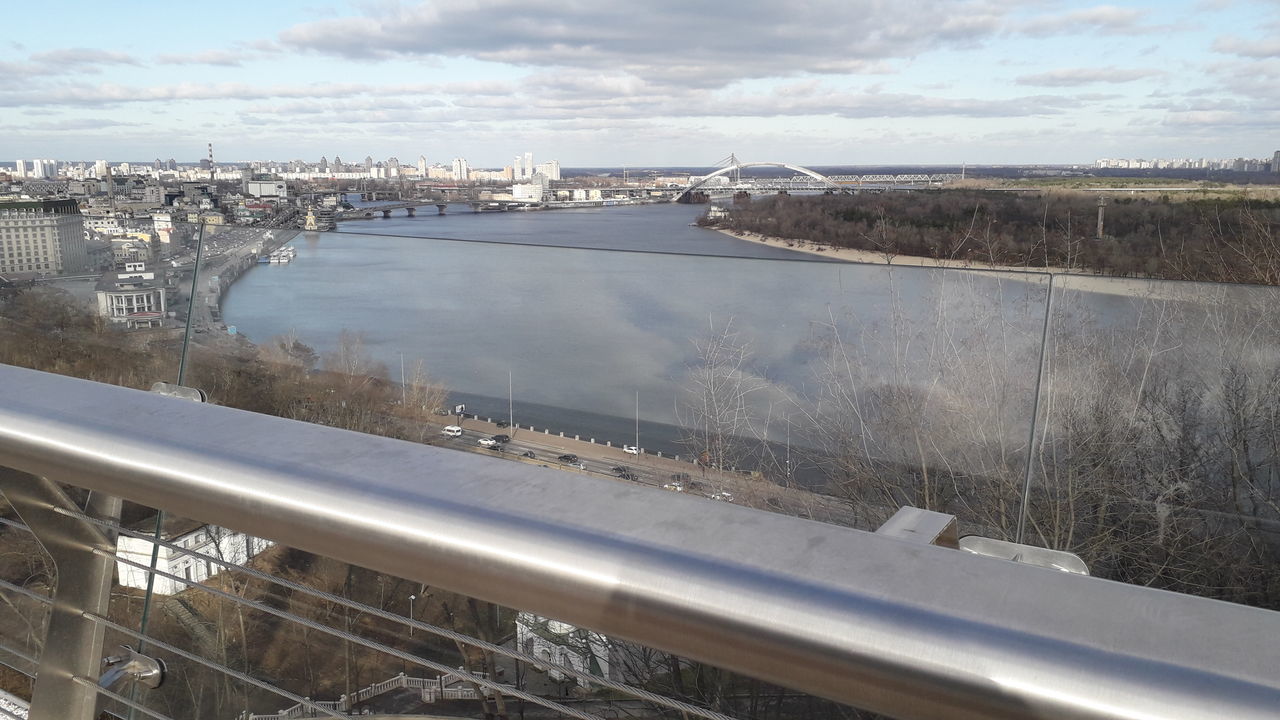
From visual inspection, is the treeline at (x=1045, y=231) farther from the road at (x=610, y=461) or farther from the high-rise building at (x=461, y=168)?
the high-rise building at (x=461, y=168)

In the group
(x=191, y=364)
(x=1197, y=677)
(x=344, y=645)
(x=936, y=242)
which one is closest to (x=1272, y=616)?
(x=1197, y=677)

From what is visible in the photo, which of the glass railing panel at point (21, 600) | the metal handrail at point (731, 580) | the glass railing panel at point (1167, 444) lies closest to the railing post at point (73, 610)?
the glass railing panel at point (21, 600)

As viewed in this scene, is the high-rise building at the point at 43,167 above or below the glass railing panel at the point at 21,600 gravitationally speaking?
above

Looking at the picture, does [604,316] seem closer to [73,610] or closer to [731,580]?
[73,610]

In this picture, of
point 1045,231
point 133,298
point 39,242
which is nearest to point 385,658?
point 133,298

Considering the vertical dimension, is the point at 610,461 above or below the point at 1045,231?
below

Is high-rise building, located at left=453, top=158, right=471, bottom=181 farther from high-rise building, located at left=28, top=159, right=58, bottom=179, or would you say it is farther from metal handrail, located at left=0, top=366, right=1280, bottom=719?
metal handrail, located at left=0, top=366, right=1280, bottom=719

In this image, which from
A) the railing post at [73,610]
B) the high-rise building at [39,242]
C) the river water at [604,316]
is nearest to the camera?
the railing post at [73,610]
